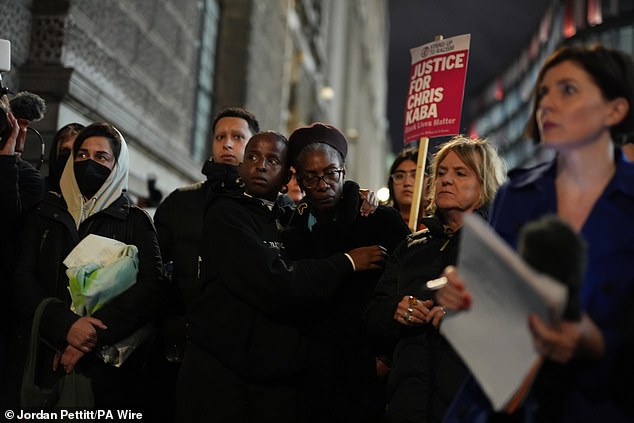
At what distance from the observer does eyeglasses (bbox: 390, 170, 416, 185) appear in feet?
18.4

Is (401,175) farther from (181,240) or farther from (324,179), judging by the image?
(324,179)

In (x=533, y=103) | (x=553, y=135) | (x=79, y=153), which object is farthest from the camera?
(x=79, y=153)

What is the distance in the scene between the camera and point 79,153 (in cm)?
430

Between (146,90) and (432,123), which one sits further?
(146,90)

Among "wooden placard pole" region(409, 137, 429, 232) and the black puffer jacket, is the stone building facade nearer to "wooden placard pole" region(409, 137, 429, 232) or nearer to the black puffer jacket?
the black puffer jacket

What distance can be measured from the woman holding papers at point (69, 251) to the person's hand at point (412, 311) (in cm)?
147

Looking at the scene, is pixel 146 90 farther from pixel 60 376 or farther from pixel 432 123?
pixel 60 376

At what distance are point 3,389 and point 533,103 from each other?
10.1ft

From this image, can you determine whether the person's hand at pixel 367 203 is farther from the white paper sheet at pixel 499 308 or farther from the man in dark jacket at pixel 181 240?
the white paper sheet at pixel 499 308

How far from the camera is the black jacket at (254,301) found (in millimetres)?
3430

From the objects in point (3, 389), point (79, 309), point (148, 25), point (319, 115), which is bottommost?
point (3, 389)

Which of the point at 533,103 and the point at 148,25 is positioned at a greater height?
the point at 148,25

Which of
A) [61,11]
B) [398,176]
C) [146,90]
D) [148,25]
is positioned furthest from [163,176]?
[398,176]

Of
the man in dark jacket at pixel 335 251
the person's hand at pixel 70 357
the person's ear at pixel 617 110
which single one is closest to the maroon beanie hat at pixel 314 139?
the man in dark jacket at pixel 335 251
